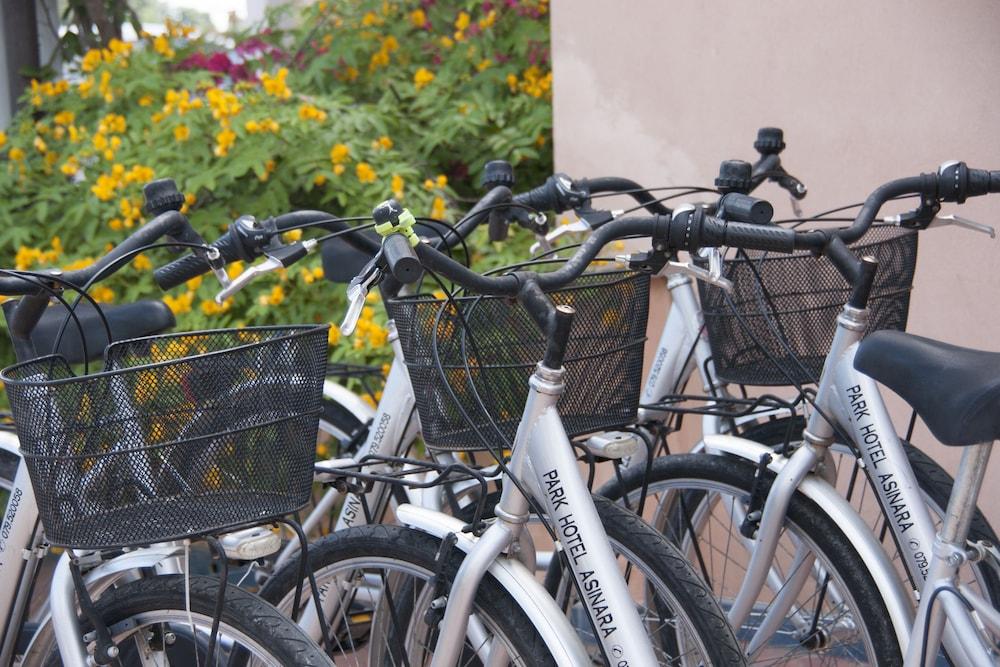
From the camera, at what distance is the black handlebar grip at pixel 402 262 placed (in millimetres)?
1609

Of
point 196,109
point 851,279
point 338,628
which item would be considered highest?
point 196,109

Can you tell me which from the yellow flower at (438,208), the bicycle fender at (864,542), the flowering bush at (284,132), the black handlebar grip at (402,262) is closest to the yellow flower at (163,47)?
the flowering bush at (284,132)

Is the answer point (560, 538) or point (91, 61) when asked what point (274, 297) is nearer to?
point (91, 61)

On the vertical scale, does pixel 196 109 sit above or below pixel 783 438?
above

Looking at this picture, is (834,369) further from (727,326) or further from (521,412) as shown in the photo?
(521,412)

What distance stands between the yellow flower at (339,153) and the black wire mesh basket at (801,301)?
1.87 meters

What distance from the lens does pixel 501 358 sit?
1.99 meters

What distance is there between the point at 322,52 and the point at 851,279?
3.54 metres

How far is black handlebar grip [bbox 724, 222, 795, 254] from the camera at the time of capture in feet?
5.95

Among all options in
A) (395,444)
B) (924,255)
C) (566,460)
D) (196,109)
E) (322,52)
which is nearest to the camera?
(566,460)

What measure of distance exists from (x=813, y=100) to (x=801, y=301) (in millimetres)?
1294

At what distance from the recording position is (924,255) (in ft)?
11.0

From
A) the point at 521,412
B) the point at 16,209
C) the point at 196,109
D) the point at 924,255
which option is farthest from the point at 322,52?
the point at 521,412

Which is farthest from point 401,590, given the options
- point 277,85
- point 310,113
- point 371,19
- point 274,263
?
point 371,19
